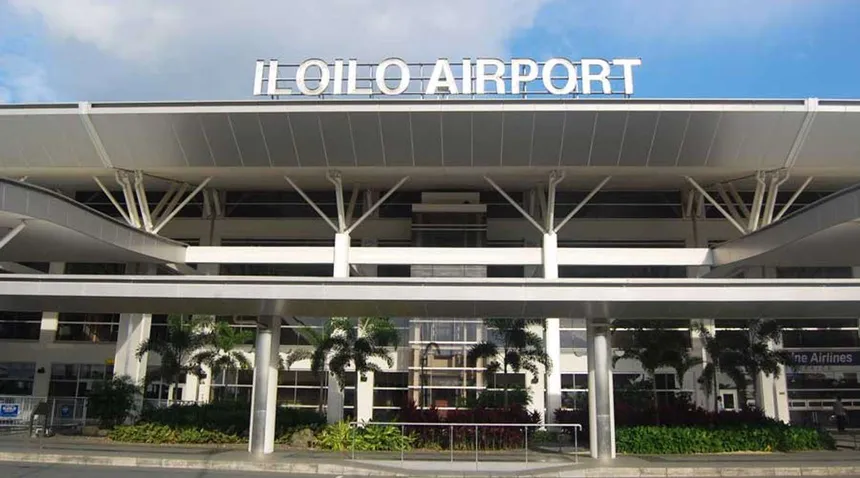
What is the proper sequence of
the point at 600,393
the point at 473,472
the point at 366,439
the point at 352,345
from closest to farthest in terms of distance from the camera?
the point at 473,472 → the point at 600,393 → the point at 366,439 → the point at 352,345

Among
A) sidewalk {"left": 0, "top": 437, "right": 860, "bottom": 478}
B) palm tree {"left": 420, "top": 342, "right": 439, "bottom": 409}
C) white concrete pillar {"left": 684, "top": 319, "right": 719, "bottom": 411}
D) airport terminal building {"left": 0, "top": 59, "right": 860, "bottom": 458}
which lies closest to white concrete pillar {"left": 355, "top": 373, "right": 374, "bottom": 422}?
airport terminal building {"left": 0, "top": 59, "right": 860, "bottom": 458}

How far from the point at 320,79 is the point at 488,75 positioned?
268 inches

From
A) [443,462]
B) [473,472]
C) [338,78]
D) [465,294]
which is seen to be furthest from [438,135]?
[473,472]

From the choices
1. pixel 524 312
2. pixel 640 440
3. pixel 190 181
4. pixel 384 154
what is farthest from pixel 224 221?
pixel 640 440

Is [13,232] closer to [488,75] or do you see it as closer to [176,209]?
[176,209]

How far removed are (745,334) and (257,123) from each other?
2139cm

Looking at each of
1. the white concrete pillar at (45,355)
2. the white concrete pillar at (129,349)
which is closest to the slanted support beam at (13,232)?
the white concrete pillar at (129,349)

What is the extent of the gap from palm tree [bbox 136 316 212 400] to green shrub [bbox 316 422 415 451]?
11.0 meters

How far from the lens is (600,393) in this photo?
18.9 m

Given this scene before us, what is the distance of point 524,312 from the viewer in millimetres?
19344

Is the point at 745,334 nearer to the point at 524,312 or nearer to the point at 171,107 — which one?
the point at 524,312

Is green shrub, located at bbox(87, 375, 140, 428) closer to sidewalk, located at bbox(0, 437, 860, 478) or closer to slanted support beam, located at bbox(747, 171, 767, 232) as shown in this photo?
sidewalk, located at bbox(0, 437, 860, 478)

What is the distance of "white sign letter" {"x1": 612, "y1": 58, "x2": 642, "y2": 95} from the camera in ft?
90.2

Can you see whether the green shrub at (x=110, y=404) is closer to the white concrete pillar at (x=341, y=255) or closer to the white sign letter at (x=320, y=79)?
the white concrete pillar at (x=341, y=255)
